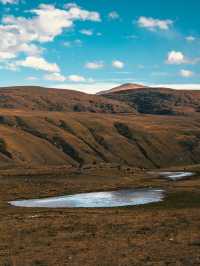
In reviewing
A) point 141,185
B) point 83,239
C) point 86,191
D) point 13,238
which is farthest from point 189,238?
point 141,185

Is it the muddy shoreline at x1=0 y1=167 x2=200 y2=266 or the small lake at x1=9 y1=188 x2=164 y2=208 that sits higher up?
the muddy shoreline at x1=0 y1=167 x2=200 y2=266

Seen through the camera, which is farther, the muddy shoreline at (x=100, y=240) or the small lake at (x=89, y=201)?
the small lake at (x=89, y=201)

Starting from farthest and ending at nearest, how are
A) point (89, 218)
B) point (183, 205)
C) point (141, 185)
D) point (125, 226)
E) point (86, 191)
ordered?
point (141, 185) → point (86, 191) → point (183, 205) → point (89, 218) → point (125, 226)

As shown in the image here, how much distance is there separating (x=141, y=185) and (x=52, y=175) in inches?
1491

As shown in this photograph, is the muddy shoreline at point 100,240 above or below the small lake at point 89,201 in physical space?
above

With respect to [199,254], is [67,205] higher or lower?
lower

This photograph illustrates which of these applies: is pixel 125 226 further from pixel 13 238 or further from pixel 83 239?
pixel 13 238

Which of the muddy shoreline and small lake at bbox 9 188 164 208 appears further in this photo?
small lake at bbox 9 188 164 208

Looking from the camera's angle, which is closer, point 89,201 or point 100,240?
point 100,240

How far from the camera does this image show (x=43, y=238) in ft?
137

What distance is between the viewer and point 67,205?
78812 millimetres

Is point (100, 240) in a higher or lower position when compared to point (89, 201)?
higher

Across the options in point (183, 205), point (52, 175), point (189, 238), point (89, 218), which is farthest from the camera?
point (52, 175)

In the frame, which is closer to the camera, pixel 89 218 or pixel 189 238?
pixel 189 238
